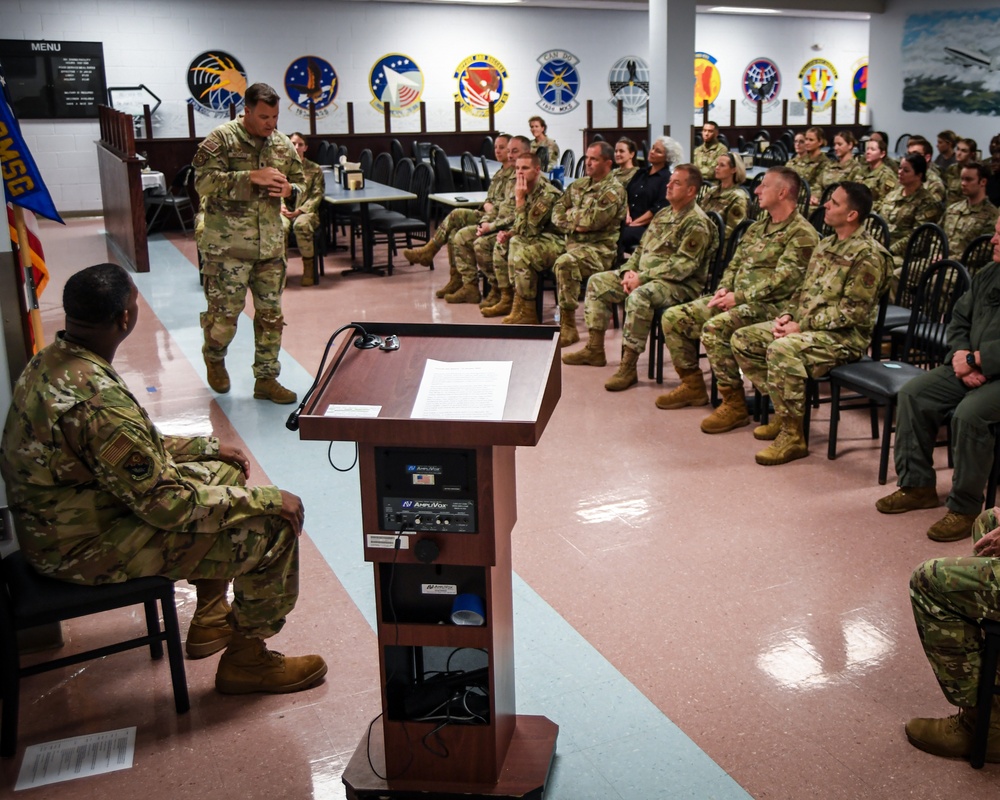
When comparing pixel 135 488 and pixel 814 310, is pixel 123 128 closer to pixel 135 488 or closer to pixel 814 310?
pixel 814 310

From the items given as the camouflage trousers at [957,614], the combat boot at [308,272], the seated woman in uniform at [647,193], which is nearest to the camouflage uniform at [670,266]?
the seated woman in uniform at [647,193]

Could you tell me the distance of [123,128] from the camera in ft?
30.3

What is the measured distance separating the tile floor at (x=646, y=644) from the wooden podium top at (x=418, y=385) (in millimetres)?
928

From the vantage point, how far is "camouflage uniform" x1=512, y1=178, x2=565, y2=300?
6516 millimetres

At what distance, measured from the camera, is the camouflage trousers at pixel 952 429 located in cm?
341

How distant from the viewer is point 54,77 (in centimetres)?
1181

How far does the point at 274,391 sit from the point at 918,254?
10.6 ft

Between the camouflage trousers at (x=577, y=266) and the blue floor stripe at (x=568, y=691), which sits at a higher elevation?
the camouflage trousers at (x=577, y=266)

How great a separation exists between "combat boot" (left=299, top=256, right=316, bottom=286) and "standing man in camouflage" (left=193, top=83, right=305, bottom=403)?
3.11m

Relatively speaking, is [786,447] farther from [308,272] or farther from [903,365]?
[308,272]

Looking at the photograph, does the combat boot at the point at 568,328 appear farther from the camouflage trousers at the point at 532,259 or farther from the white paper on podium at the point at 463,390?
the white paper on podium at the point at 463,390

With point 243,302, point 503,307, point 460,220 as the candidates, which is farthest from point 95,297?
point 460,220

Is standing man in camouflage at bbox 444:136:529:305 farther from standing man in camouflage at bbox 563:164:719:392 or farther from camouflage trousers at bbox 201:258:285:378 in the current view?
camouflage trousers at bbox 201:258:285:378

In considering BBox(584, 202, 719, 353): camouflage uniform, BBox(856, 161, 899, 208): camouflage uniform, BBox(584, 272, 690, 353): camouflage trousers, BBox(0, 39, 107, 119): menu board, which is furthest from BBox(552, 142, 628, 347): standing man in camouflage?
BBox(0, 39, 107, 119): menu board
